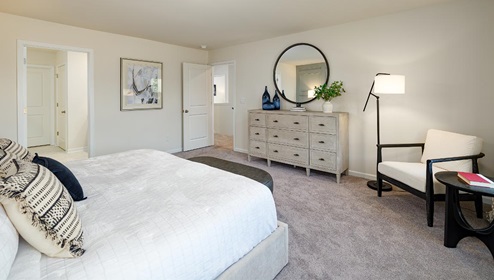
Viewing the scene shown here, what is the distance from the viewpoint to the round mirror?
4.41 meters

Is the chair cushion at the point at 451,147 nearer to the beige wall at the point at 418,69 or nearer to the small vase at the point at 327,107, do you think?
the beige wall at the point at 418,69

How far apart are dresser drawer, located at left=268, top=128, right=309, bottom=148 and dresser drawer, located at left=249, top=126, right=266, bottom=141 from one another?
0.13 meters

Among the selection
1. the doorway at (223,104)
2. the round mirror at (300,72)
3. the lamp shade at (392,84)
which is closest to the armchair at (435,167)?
the lamp shade at (392,84)

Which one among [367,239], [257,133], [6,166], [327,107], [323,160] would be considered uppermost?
[327,107]

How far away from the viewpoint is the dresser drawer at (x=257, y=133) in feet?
15.5

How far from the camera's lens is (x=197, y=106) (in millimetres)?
6227

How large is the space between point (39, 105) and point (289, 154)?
6242 mm

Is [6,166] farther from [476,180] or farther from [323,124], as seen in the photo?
[323,124]

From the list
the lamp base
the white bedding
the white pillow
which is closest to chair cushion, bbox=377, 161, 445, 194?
the lamp base

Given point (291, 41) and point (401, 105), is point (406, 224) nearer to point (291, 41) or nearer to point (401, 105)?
point (401, 105)

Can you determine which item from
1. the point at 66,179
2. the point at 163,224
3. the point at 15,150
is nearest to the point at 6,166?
the point at 66,179

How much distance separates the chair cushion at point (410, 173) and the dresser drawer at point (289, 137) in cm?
123

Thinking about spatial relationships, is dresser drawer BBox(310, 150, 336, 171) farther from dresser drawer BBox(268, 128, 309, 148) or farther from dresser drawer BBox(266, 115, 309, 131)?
dresser drawer BBox(266, 115, 309, 131)

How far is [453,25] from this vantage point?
10.4 feet
